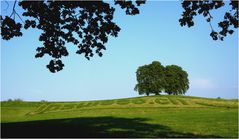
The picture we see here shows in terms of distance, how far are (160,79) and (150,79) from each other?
3.83 m

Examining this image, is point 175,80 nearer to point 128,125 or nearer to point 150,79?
point 150,79

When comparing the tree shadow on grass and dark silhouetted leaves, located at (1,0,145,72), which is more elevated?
dark silhouetted leaves, located at (1,0,145,72)

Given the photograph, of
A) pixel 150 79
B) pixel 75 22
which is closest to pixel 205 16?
pixel 75 22

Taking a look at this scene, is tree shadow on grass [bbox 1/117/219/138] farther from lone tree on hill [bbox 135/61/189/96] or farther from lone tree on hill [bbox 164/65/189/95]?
lone tree on hill [bbox 164/65/189/95]

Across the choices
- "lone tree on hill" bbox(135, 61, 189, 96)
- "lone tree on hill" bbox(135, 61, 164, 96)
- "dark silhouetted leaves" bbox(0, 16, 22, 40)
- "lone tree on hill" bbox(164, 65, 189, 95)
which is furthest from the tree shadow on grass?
"lone tree on hill" bbox(164, 65, 189, 95)

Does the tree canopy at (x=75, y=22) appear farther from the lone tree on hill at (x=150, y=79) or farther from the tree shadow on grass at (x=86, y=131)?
the lone tree on hill at (x=150, y=79)

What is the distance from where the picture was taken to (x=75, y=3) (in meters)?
16.8

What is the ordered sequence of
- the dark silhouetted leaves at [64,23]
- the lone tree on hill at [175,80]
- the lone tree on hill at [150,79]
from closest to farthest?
the dark silhouetted leaves at [64,23], the lone tree on hill at [150,79], the lone tree on hill at [175,80]

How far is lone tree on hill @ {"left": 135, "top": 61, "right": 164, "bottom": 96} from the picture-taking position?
376 ft

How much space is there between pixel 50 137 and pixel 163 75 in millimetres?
102829

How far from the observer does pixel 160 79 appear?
4574 inches

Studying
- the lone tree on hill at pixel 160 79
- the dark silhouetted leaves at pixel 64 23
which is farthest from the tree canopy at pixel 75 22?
the lone tree on hill at pixel 160 79

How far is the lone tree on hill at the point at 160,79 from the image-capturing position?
115 m

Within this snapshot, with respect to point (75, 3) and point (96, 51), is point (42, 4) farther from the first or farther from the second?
point (96, 51)
